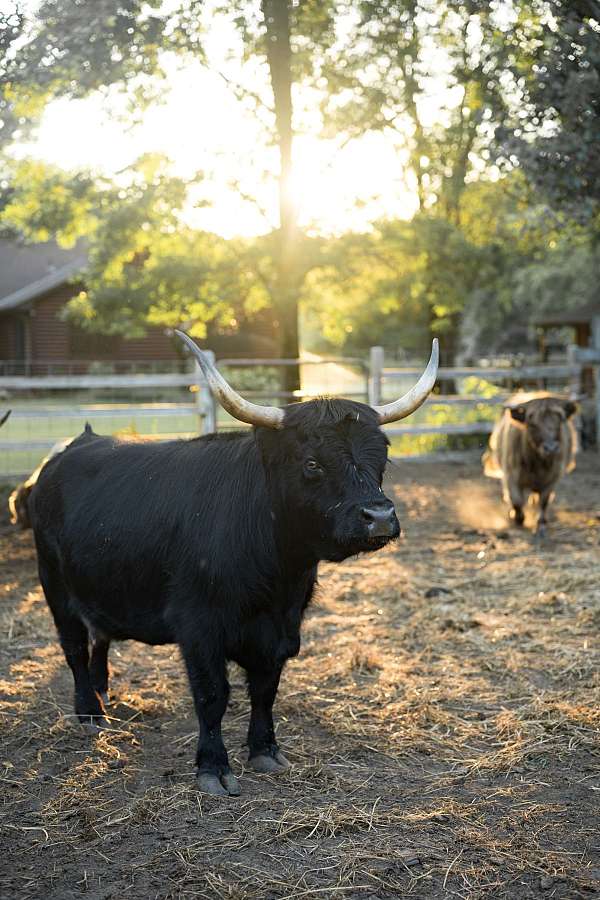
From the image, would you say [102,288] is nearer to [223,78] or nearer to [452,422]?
[223,78]

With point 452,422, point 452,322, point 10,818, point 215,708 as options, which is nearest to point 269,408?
point 215,708

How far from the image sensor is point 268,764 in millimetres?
4508

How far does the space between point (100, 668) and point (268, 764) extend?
138 cm

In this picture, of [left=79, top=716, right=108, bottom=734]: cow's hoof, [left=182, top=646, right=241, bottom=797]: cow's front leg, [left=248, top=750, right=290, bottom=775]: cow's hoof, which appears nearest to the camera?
[left=182, top=646, right=241, bottom=797]: cow's front leg

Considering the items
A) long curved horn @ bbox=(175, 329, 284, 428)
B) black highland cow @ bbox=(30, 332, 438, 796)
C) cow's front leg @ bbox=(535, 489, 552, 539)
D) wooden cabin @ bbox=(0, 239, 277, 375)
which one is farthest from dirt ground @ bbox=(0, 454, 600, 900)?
wooden cabin @ bbox=(0, 239, 277, 375)

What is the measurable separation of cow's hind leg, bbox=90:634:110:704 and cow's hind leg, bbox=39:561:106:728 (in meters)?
0.13

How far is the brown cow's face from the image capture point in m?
10.5

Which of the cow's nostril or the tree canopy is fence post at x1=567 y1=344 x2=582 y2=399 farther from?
the cow's nostril

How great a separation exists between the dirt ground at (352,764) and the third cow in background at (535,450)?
2.62 m

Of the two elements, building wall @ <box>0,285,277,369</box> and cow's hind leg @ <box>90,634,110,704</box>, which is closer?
cow's hind leg @ <box>90,634,110,704</box>

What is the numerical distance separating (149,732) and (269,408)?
1943 mm

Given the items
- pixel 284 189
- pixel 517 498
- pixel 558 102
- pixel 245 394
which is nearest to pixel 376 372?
pixel 245 394

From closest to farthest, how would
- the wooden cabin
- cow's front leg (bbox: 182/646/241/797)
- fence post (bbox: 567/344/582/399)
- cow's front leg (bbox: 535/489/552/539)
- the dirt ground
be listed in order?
the dirt ground < cow's front leg (bbox: 182/646/241/797) < cow's front leg (bbox: 535/489/552/539) < fence post (bbox: 567/344/582/399) < the wooden cabin

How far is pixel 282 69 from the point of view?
14922mm
